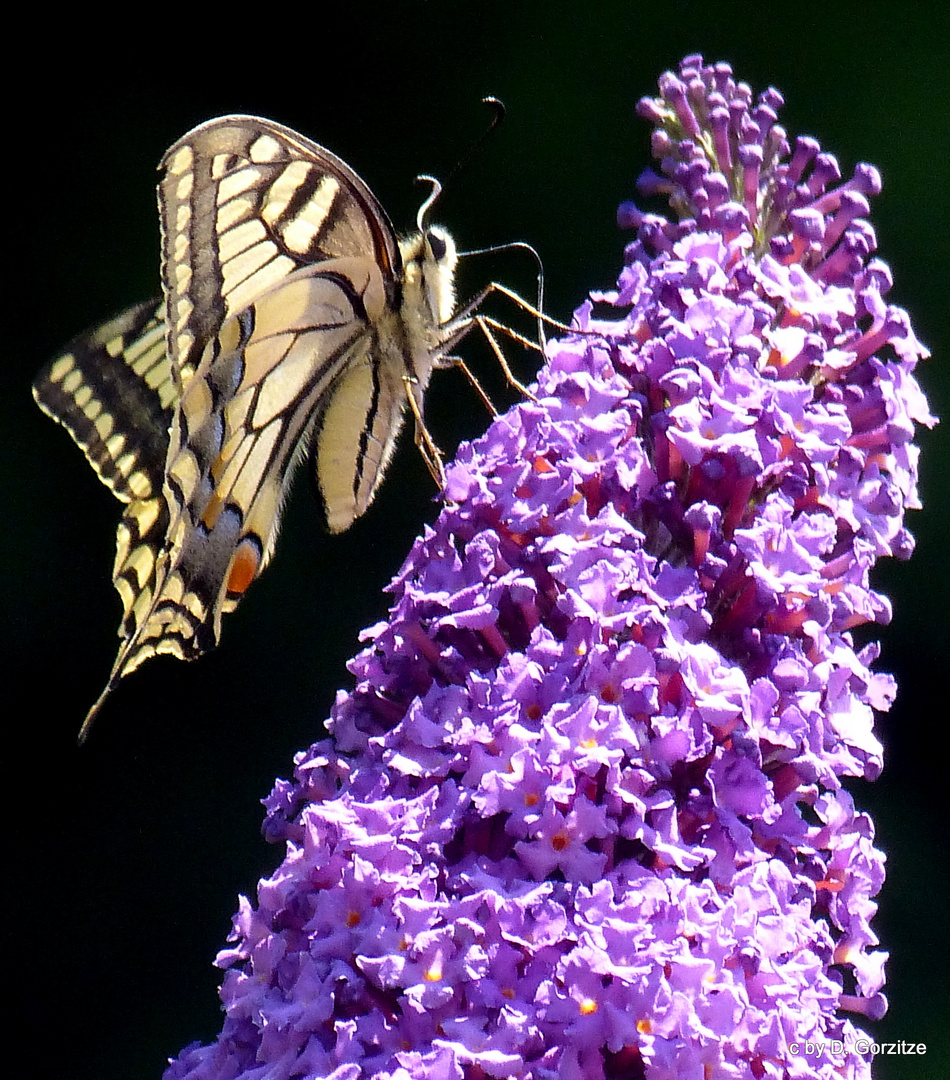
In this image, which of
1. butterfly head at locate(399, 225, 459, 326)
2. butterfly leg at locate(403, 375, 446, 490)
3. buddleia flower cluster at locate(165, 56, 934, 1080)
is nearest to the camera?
buddleia flower cluster at locate(165, 56, 934, 1080)

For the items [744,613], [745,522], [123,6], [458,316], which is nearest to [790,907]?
[744,613]

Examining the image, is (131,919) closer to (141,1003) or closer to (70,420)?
(141,1003)

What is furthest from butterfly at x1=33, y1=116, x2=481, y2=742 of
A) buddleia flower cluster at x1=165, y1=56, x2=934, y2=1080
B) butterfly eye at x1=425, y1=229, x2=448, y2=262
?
buddleia flower cluster at x1=165, y1=56, x2=934, y2=1080

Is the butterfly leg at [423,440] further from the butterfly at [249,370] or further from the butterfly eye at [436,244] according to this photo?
the butterfly eye at [436,244]

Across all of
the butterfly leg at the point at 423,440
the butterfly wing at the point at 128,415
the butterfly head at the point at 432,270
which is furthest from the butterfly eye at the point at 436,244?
the butterfly wing at the point at 128,415

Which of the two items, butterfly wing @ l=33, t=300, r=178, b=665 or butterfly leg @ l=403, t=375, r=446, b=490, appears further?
butterfly wing @ l=33, t=300, r=178, b=665

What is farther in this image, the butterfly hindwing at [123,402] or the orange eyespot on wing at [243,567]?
the butterfly hindwing at [123,402]

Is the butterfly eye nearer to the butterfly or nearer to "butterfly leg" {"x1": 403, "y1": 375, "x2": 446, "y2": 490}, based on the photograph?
the butterfly
